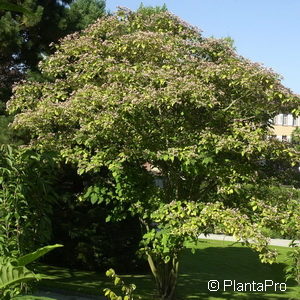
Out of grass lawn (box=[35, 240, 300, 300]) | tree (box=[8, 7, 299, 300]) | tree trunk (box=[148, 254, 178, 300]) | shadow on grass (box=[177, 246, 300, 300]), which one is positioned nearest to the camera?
tree (box=[8, 7, 299, 300])

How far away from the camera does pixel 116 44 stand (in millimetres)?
7508

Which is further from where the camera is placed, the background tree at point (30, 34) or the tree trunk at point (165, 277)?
the background tree at point (30, 34)

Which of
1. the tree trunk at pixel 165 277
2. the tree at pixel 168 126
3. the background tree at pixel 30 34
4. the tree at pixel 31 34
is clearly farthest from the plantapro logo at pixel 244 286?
the tree at pixel 31 34

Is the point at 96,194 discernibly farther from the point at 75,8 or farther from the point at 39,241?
the point at 75,8

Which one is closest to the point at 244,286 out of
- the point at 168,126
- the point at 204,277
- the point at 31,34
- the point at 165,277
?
the point at 204,277

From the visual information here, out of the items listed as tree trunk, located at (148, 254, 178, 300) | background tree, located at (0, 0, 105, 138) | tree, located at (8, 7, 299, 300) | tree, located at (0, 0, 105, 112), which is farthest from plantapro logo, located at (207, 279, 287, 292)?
tree, located at (0, 0, 105, 112)

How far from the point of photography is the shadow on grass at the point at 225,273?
9492 mm

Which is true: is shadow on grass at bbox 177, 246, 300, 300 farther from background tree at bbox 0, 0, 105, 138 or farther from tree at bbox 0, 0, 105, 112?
tree at bbox 0, 0, 105, 112

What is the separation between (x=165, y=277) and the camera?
8094 millimetres

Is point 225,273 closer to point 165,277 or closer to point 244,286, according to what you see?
point 244,286

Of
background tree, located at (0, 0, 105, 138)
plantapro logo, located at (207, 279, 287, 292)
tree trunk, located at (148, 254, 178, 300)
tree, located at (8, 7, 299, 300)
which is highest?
background tree, located at (0, 0, 105, 138)

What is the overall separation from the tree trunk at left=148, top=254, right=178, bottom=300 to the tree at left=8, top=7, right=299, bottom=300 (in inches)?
0.7

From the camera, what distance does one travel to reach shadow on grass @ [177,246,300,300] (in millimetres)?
Result: 9492

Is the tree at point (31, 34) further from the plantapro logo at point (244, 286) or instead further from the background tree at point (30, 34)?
the plantapro logo at point (244, 286)
